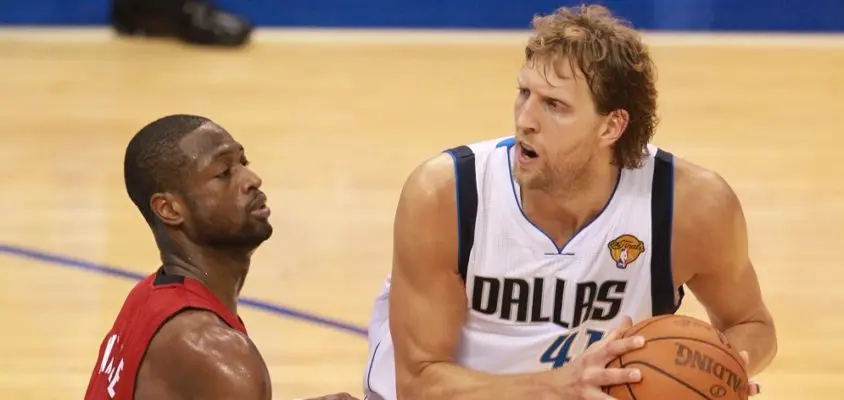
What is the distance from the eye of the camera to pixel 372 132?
26.9 feet

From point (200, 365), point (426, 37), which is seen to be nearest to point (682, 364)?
point (200, 365)

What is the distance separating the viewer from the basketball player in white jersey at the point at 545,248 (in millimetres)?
3574

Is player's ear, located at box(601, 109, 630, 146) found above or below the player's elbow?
above

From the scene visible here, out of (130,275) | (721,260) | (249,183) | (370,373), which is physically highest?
(249,183)

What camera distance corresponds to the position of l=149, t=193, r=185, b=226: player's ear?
3.47m

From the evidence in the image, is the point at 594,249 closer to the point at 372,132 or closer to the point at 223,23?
the point at 372,132

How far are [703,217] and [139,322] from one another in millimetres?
1491

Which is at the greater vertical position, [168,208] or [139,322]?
[168,208]

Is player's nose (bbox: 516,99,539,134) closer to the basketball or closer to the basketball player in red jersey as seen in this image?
the basketball

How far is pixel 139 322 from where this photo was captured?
3242mm

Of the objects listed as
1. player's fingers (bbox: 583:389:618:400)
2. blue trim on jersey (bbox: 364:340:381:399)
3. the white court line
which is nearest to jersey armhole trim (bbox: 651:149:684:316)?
player's fingers (bbox: 583:389:618:400)

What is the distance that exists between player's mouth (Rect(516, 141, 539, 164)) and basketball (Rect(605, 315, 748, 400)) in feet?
1.69

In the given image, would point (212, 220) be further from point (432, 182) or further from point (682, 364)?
point (682, 364)

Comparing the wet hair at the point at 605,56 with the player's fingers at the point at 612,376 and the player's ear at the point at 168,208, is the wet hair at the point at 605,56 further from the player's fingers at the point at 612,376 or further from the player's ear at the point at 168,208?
the player's ear at the point at 168,208
